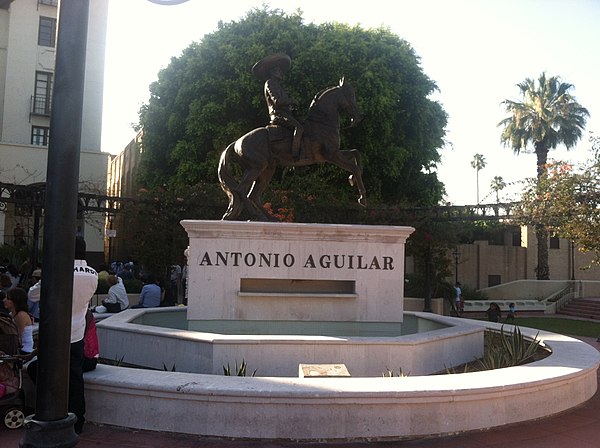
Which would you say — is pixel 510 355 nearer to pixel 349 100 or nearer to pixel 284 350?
pixel 284 350

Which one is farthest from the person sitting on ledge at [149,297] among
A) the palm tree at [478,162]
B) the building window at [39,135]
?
the palm tree at [478,162]

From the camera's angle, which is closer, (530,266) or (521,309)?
(521,309)

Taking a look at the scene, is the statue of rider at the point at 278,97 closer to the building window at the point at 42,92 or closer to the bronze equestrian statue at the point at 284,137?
the bronze equestrian statue at the point at 284,137

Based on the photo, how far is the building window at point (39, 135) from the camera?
130ft

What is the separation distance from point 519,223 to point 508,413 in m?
15.9

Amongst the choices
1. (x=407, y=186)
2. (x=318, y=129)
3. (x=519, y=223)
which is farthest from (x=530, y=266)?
(x=318, y=129)

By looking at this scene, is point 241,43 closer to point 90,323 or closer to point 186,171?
point 186,171

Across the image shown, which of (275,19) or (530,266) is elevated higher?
(275,19)

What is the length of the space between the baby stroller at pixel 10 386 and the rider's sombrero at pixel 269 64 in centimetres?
659

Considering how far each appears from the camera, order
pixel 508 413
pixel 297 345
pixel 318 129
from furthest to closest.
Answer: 1. pixel 318 129
2. pixel 297 345
3. pixel 508 413

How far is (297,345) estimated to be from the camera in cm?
735

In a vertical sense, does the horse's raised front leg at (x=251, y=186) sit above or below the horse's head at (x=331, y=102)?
below

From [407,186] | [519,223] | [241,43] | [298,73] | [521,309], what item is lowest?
[521,309]

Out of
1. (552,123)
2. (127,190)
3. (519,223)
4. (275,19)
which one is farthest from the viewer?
(127,190)
